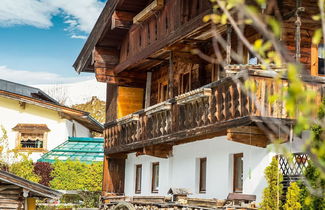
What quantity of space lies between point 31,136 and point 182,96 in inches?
939

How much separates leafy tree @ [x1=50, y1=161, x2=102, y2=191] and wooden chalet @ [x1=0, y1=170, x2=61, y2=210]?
13235mm

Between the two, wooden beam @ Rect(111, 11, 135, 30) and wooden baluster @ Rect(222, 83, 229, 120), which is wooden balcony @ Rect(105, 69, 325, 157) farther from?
wooden beam @ Rect(111, 11, 135, 30)

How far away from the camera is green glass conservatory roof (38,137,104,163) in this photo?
37719 mm

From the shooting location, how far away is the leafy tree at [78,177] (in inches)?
1355

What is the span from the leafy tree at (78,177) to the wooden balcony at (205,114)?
36.0ft

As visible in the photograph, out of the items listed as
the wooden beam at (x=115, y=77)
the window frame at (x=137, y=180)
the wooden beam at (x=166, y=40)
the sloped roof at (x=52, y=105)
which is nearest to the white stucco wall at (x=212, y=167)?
the window frame at (x=137, y=180)

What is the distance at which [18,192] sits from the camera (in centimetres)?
2080

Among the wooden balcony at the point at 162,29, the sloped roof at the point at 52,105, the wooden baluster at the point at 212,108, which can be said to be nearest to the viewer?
the wooden baluster at the point at 212,108

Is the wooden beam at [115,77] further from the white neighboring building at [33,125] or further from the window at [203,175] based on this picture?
the white neighboring building at [33,125]

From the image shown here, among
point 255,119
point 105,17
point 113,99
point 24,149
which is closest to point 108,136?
point 113,99

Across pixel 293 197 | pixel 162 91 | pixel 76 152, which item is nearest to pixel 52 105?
pixel 76 152

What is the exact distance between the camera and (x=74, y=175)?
34594 millimetres

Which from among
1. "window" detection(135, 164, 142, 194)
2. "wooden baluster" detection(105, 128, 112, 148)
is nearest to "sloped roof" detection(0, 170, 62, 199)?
"wooden baluster" detection(105, 128, 112, 148)

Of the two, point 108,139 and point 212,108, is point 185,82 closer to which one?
point 108,139
